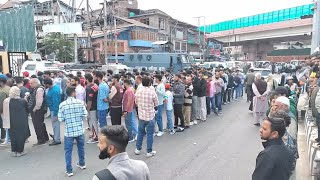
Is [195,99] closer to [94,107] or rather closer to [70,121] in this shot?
[94,107]

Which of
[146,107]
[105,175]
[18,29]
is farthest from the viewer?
[18,29]

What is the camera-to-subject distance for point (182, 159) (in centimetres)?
682

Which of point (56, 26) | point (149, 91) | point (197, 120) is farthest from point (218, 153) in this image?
point (56, 26)

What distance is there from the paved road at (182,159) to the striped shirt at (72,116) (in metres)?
0.85

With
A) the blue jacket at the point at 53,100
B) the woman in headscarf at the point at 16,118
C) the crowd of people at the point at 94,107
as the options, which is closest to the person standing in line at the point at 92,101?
the crowd of people at the point at 94,107

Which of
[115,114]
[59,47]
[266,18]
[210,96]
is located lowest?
[115,114]

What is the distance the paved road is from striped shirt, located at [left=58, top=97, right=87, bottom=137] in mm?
853

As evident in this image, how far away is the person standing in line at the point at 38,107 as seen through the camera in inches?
306

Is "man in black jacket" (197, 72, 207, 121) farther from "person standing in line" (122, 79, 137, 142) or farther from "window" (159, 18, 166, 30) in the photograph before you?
"window" (159, 18, 166, 30)

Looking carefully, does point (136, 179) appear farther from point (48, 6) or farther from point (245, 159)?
point (48, 6)

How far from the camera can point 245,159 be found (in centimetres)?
681

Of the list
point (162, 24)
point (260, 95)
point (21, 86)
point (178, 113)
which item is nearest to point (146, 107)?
point (178, 113)

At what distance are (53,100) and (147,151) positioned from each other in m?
2.95

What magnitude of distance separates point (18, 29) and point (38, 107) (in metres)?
23.3
